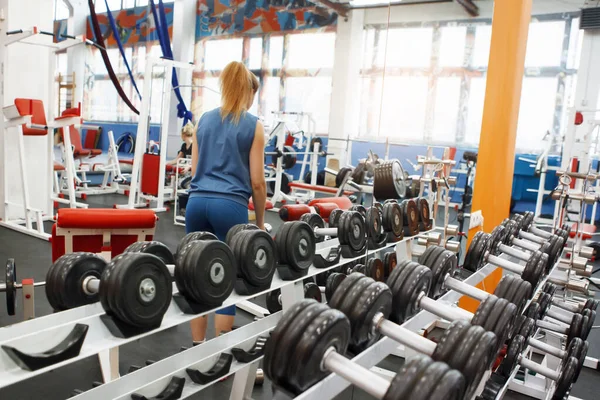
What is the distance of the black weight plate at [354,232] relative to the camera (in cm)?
218

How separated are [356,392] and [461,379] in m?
1.25

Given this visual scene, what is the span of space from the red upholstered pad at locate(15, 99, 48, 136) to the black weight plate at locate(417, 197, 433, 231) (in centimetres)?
353

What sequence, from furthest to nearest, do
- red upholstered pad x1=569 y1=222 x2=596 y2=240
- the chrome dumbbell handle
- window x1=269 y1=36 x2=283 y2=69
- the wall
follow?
window x1=269 y1=36 x2=283 y2=69
the wall
red upholstered pad x1=569 y1=222 x2=596 y2=240
the chrome dumbbell handle

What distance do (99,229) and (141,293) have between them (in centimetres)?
144

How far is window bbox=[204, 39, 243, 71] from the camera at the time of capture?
1015 cm

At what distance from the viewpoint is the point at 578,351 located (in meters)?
2.05

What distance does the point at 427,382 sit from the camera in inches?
38.1

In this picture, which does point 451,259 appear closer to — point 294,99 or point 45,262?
point 45,262

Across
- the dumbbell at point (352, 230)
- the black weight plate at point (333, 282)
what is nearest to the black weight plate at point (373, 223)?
the dumbbell at point (352, 230)

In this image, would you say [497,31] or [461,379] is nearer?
[461,379]

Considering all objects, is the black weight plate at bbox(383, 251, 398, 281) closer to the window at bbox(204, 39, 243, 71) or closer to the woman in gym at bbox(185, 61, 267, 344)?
the woman in gym at bbox(185, 61, 267, 344)

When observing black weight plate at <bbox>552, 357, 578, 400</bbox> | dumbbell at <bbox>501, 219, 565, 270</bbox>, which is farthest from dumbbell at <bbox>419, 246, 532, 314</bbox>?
dumbbell at <bbox>501, 219, 565, 270</bbox>

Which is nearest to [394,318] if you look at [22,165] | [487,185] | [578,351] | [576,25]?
[578,351]

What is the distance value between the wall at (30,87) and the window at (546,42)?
694 cm
